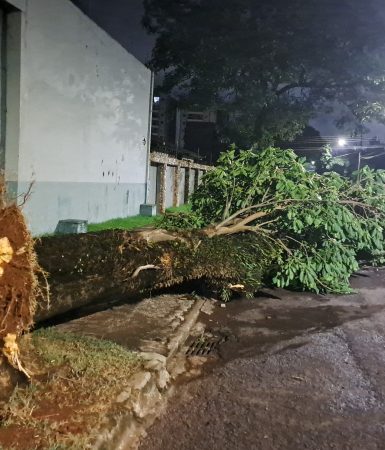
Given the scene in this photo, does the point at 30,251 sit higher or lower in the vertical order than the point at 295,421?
higher

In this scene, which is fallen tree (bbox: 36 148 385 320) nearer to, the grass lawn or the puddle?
the puddle

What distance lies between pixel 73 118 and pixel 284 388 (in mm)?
8080

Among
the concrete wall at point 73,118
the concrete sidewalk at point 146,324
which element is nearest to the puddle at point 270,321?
the concrete sidewalk at point 146,324

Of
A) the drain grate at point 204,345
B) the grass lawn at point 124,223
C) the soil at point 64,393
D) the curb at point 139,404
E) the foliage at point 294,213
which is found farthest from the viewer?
the grass lawn at point 124,223

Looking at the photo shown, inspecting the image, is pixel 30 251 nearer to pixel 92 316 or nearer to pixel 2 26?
pixel 92 316

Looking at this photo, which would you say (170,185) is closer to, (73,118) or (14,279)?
Answer: (73,118)

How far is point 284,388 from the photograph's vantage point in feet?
12.3

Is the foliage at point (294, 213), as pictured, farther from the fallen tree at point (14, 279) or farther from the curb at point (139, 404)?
the fallen tree at point (14, 279)

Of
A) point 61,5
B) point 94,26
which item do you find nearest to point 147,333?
point 61,5

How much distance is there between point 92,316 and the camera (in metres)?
5.24

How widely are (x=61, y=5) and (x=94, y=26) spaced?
1494mm

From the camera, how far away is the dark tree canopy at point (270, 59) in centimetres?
1984

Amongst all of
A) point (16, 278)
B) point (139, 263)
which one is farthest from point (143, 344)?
point (16, 278)

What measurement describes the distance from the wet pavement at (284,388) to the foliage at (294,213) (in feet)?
3.26
